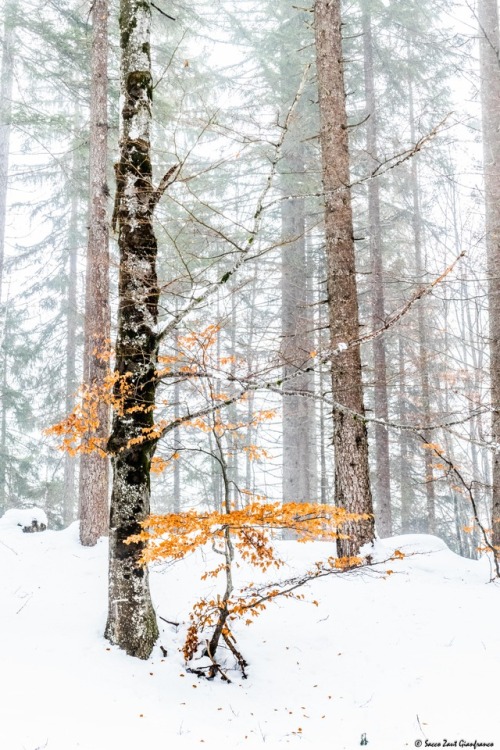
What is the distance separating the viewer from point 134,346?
177 inches

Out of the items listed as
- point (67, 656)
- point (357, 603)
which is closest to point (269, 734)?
point (67, 656)

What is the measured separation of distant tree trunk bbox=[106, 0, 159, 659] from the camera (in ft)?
13.9

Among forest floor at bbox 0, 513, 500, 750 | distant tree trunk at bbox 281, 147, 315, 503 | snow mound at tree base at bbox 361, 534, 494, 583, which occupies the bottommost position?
forest floor at bbox 0, 513, 500, 750

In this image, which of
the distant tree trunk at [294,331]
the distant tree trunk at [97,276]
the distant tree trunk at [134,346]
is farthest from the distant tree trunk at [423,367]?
the distant tree trunk at [134,346]

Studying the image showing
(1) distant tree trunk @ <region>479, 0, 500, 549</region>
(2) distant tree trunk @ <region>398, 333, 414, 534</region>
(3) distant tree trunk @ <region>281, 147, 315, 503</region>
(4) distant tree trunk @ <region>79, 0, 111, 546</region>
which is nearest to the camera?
(1) distant tree trunk @ <region>479, 0, 500, 549</region>

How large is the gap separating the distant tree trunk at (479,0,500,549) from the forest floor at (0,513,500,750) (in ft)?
7.97

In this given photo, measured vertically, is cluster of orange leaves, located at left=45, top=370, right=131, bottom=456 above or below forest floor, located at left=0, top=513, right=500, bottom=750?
above

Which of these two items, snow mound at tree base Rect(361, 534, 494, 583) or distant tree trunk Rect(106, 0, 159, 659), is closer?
distant tree trunk Rect(106, 0, 159, 659)

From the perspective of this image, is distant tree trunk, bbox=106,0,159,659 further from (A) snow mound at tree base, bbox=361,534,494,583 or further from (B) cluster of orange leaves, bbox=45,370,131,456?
(A) snow mound at tree base, bbox=361,534,494,583

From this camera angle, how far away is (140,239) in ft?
15.3

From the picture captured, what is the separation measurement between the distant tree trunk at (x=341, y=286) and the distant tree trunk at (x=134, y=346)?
2.59 meters

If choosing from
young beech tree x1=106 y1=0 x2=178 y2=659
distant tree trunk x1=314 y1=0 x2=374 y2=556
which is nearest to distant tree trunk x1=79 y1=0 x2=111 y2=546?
young beech tree x1=106 y1=0 x2=178 y2=659

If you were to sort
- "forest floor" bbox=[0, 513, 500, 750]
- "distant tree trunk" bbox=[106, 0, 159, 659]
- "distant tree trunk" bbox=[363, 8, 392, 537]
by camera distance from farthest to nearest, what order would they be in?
"distant tree trunk" bbox=[363, 8, 392, 537] < "distant tree trunk" bbox=[106, 0, 159, 659] < "forest floor" bbox=[0, 513, 500, 750]

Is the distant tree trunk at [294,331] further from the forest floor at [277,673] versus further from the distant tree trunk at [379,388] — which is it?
the forest floor at [277,673]
